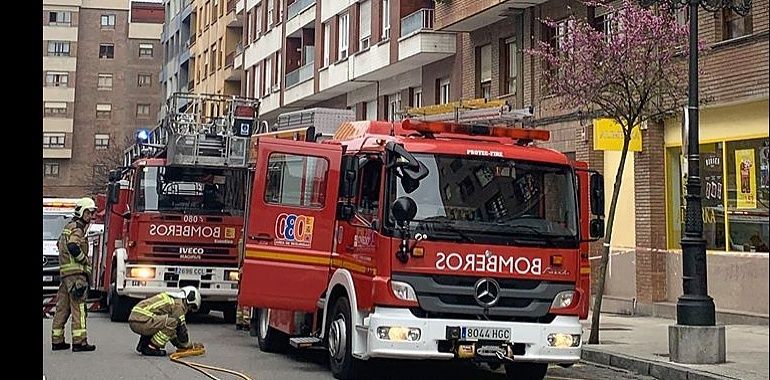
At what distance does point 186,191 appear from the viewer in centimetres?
1748

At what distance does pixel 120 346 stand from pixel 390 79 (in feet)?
61.0

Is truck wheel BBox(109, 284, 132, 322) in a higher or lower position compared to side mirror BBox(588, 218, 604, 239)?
lower

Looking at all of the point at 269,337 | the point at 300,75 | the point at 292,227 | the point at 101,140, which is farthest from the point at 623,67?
the point at 101,140

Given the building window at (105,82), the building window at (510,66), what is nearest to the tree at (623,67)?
the building window at (510,66)

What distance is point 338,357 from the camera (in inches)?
431

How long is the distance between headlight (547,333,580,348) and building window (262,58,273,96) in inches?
1312

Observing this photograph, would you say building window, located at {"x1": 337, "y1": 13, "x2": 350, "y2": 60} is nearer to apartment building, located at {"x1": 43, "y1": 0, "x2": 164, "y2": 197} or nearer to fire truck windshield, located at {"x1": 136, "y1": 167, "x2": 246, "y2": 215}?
fire truck windshield, located at {"x1": 136, "y1": 167, "x2": 246, "y2": 215}

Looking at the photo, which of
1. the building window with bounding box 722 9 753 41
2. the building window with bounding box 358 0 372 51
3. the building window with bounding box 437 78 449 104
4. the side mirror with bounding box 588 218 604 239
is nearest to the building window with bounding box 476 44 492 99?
the building window with bounding box 437 78 449 104

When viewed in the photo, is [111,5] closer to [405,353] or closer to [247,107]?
[247,107]

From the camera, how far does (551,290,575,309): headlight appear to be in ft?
33.6

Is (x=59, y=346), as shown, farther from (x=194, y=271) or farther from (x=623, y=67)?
(x=623, y=67)

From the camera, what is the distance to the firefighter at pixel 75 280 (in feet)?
43.0

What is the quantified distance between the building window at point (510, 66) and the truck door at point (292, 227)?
13045mm

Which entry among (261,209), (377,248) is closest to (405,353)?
(377,248)
